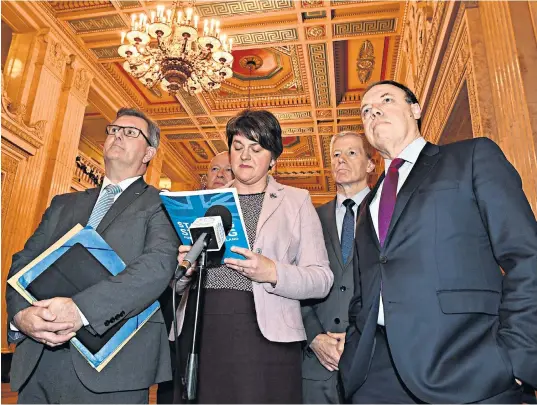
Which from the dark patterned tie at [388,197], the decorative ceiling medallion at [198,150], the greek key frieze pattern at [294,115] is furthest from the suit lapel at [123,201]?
the decorative ceiling medallion at [198,150]

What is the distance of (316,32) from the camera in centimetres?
757

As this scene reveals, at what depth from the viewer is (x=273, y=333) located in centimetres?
154

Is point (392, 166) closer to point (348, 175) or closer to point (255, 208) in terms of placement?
point (255, 208)

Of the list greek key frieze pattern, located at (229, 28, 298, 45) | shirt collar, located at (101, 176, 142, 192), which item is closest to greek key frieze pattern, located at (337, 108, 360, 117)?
greek key frieze pattern, located at (229, 28, 298, 45)

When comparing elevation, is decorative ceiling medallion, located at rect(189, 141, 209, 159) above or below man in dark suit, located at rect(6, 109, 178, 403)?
above

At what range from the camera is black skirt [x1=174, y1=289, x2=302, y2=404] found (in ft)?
4.83

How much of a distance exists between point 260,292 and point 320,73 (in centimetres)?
787

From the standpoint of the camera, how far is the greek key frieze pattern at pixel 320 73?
8031 millimetres

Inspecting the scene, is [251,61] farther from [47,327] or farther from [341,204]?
[47,327]

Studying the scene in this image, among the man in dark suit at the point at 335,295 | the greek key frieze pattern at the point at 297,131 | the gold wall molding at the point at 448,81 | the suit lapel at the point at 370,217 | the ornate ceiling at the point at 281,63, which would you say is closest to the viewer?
the suit lapel at the point at 370,217

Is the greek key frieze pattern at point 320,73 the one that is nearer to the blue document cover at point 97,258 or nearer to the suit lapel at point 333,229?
the suit lapel at point 333,229

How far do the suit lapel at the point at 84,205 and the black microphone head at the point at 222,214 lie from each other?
0.78m

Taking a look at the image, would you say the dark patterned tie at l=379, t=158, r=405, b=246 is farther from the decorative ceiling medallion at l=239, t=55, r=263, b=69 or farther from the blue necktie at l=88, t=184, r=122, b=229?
the decorative ceiling medallion at l=239, t=55, r=263, b=69

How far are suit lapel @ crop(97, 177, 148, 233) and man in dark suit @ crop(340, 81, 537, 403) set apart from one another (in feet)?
3.40
